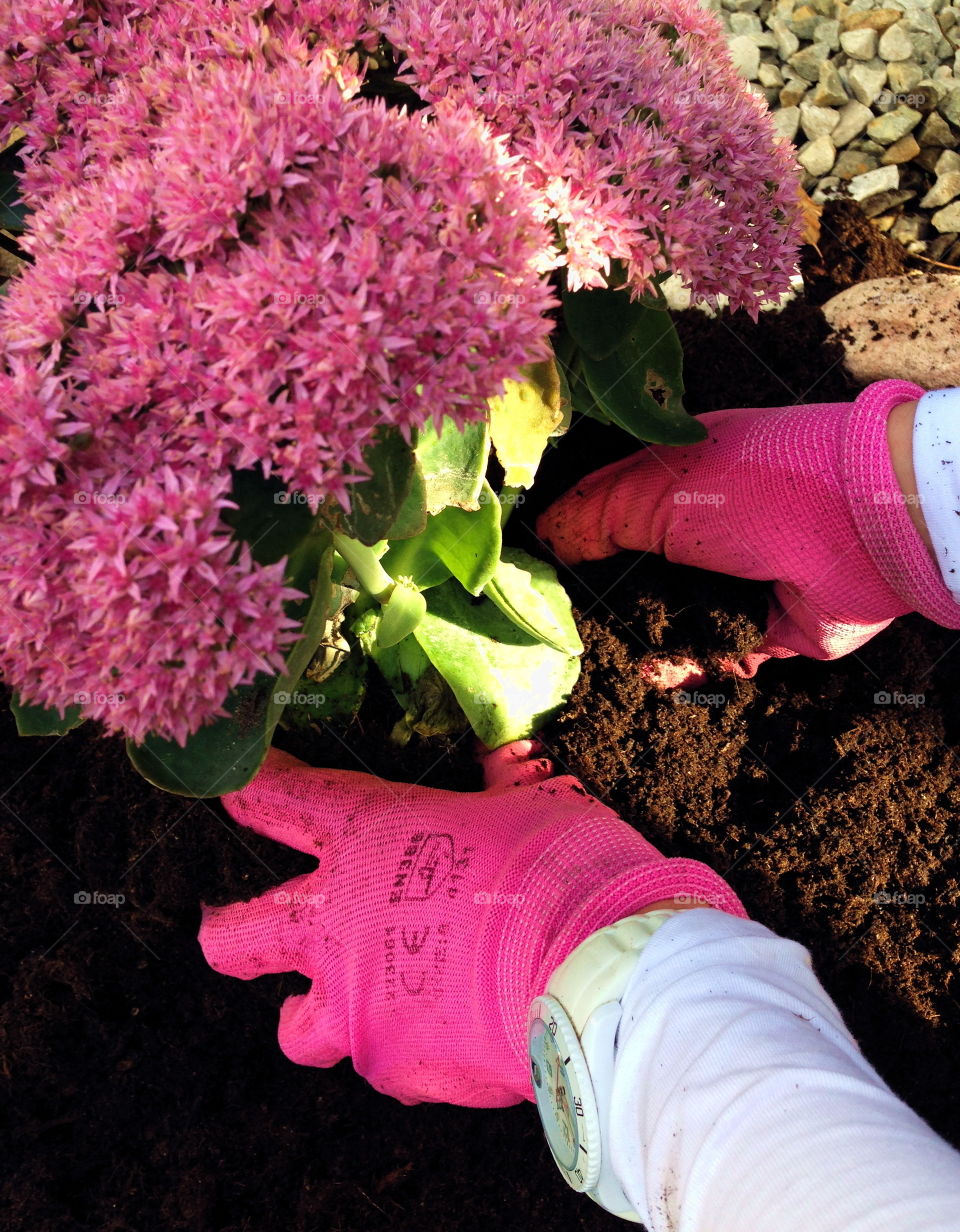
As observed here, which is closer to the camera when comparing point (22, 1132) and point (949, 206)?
point (22, 1132)

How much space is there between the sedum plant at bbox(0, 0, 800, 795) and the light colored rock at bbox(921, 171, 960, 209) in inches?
35.9

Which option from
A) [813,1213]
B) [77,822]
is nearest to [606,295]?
[813,1213]

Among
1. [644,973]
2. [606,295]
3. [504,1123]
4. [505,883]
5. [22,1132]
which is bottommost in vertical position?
[504,1123]

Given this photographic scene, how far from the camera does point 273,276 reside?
611mm

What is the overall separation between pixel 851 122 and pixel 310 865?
156 centimetres

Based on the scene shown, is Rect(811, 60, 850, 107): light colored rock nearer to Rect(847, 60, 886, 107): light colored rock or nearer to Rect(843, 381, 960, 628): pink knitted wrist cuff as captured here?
Rect(847, 60, 886, 107): light colored rock

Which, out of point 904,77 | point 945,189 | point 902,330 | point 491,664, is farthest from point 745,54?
point 491,664

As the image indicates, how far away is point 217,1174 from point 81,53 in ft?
4.12

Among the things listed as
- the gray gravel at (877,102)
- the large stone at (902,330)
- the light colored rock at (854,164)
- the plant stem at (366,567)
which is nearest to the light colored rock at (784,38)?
the gray gravel at (877,102)

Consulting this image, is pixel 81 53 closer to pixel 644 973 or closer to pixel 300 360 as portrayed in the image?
pixel 300 360

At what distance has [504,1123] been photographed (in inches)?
48.3

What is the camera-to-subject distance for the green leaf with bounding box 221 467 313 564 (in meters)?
0.72

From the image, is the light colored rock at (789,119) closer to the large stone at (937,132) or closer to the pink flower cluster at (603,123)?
the large stone at (937,132)

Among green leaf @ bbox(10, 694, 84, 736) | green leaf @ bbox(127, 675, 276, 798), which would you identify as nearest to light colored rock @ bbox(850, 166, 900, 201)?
green leaf @ bbox(127, 675, 276, 798)
